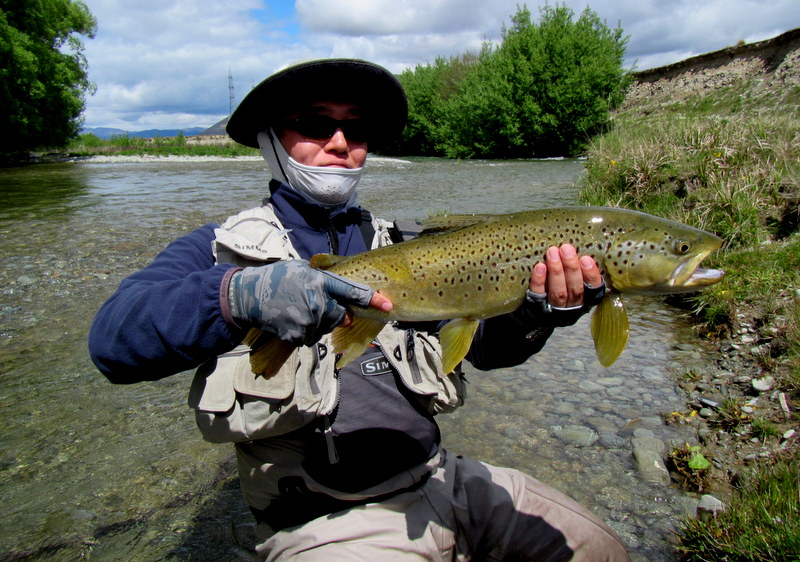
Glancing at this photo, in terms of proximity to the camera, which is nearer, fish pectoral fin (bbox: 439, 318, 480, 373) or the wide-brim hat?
fish pectoral fin (bbox: 439, 318, 480, 373)

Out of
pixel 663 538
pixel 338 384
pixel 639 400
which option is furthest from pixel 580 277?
pixel 639 400

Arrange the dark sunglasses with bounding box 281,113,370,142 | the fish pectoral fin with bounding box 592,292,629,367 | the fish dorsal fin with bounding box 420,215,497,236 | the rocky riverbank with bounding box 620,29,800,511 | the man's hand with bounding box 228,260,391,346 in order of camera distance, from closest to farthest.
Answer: the man's hand with bounding box 228,260,391,346 → the fish pectoral fin with bounding box 592,292,629,367 → the fish dorsal fin with bounding box 420,215,497,236 → the dark sunglasses with bounding box 281,113,370,142 → the rocky riverbank with bounding box 620,29,800,511

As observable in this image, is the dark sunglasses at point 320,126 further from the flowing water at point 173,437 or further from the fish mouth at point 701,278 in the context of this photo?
the flowing water at point 173,437

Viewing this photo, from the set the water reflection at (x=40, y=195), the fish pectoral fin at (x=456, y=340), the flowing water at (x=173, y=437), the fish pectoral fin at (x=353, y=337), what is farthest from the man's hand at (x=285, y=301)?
the water reflection at (x=40, y=195)

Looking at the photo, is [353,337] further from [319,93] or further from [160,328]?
[319,93]

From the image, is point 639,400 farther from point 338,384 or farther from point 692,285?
point 338,384

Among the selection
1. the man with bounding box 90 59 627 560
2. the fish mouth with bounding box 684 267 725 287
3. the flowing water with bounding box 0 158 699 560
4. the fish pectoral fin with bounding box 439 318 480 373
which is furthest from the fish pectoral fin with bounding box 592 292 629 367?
the flowing water with bounding box 0 158 699 560

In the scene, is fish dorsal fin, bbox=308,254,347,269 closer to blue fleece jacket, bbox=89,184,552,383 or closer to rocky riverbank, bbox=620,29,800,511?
blue fleece jacket, bbox=89,184,552,383

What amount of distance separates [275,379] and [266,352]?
0.79 feet

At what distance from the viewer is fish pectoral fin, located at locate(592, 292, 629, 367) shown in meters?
2.22

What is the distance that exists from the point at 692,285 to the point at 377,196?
517 inches

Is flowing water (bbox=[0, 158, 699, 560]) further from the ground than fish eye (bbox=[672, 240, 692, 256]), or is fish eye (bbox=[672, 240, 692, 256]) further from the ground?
fish eye (bbox=[672, 240, 692, 256])

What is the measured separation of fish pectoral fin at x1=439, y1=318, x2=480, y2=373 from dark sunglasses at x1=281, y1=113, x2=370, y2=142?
1.08 metres

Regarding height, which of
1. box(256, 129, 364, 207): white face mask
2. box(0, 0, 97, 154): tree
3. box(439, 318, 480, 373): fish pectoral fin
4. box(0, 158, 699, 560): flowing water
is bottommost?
box(0, 158, 699, 560): flowing water
